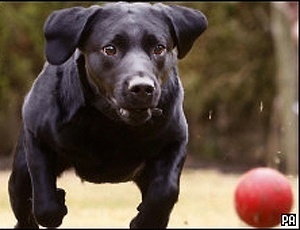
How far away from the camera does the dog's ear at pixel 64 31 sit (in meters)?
4.80

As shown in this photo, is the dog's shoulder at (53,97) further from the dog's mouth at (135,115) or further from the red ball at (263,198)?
the red ball at (263,198)

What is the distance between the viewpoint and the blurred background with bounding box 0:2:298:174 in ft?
63.5

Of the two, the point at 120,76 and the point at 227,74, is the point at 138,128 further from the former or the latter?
the point at 227,74

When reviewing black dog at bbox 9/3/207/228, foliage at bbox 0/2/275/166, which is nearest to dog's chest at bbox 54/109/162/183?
black dog at bbox 9/3/207/228

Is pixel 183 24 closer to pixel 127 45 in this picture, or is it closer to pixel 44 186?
pixel 127 45

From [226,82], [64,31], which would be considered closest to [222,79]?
[226,82]

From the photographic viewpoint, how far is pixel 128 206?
10.5m

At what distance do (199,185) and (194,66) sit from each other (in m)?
4.98

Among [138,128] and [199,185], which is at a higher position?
[138,128]

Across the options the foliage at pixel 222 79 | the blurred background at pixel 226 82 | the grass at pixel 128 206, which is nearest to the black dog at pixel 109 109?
the grass at pixel 128 206

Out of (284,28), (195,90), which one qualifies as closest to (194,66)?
(195,90)

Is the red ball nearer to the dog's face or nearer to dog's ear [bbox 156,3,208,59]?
dog's ear [bbox 156,3,208,59]

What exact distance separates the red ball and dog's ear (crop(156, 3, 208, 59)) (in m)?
1.12

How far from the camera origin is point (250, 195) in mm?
5812
